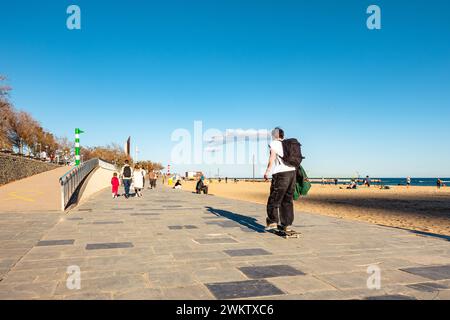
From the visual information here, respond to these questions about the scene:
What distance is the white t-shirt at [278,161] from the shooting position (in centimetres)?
593

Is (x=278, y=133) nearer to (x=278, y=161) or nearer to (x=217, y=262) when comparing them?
(x=278, y=161)

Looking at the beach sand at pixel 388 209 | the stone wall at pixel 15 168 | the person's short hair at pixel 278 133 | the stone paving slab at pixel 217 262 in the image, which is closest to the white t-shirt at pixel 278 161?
the person's short hair at pixel 278 133

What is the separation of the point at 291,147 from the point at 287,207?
1107mm

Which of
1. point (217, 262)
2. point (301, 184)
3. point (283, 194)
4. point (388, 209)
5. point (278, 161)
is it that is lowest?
point (388, 209)

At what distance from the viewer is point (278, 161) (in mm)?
5980

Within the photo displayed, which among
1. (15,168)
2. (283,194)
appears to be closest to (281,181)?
(283,194)

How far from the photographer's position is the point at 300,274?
365 centimetres

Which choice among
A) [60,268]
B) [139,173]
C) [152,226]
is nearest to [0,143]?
[139,173]

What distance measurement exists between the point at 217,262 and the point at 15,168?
26038 millimetres

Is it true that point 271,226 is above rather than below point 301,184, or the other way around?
below

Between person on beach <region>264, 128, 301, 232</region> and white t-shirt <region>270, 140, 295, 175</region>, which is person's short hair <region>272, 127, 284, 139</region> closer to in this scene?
person on beach <region>264, 128, 301, 232</region>

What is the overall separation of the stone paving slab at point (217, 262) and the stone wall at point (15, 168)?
707 inches

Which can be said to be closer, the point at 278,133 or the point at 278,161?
the point at 278,161
